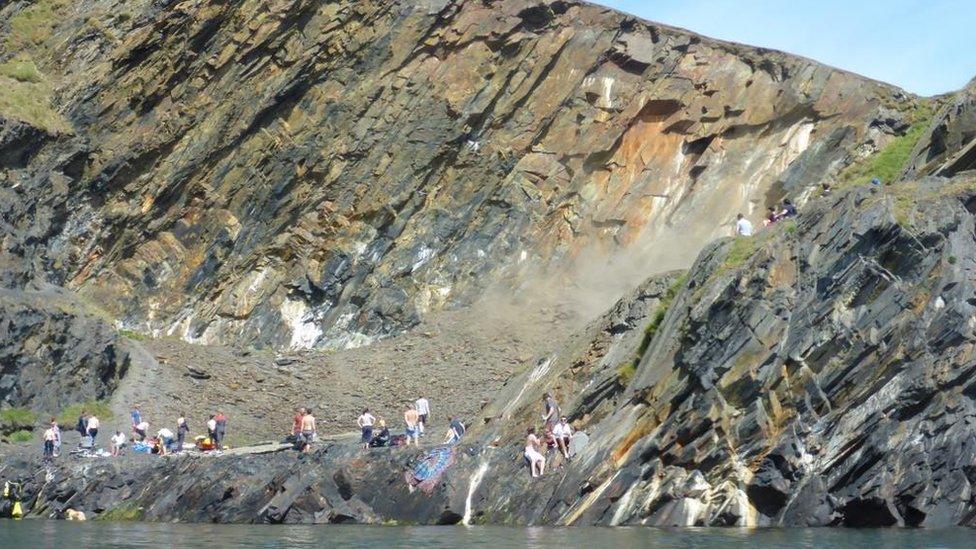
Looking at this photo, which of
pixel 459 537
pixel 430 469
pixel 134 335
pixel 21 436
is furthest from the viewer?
pixel 134 335

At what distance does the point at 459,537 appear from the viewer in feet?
102

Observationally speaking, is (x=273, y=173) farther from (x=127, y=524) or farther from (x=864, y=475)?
(x=864, y=475)

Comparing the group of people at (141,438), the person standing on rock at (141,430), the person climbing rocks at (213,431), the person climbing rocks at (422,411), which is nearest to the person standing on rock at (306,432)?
the person climbing rocks at (422,411)

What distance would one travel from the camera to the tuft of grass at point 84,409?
174ft

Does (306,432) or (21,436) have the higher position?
(306,432)

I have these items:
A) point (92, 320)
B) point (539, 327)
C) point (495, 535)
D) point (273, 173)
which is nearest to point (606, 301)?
point (539, 327)

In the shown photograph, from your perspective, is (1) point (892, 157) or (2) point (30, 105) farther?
(2) point (30, 105)

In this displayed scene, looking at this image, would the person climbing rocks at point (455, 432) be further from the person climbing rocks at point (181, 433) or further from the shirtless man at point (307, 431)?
the person climbing rocks at point (181, 433)

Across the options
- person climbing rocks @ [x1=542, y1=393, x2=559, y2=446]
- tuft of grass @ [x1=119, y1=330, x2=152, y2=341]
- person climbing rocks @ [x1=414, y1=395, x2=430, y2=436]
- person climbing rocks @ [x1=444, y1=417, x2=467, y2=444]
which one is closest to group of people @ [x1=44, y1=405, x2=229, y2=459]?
person climbing rocks @ [x1=414, y1=395, x2=430, y2=436]

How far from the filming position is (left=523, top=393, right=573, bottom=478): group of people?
36.1m

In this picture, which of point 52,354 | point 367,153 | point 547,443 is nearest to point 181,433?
point 52,354

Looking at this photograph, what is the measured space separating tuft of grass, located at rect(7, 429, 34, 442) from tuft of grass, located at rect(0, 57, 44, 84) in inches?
774

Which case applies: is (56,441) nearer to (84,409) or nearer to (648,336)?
(84,409)

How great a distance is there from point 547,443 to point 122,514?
1187 cm
